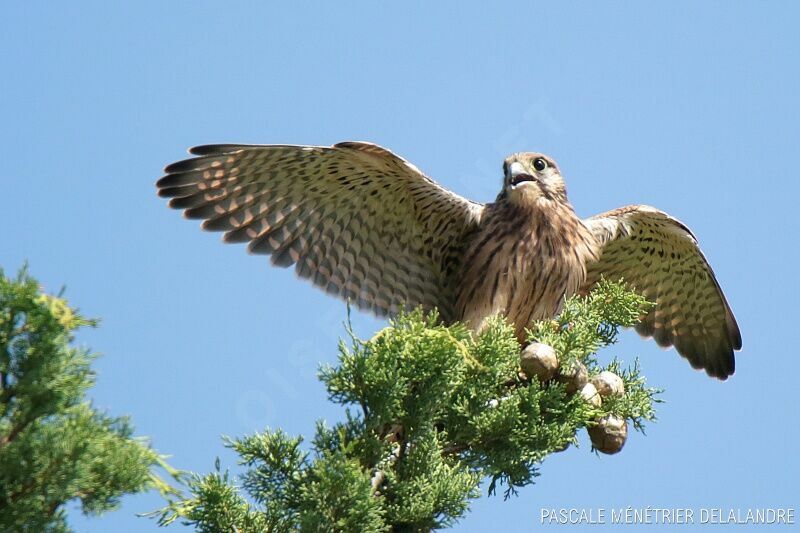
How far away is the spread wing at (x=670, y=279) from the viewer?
6047 mm

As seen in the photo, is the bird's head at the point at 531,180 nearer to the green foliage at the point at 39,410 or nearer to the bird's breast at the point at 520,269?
the bird's breast at the point at 520,269

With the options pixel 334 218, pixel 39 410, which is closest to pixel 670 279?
pixel 334 218

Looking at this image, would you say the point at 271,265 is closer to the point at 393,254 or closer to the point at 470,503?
the point at 393,254

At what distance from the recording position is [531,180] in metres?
5.79

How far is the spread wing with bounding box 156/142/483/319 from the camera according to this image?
18.5ft

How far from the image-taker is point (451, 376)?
3557mm

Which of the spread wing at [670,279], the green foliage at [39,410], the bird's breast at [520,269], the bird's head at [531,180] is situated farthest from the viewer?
the spread wing at [670,279]

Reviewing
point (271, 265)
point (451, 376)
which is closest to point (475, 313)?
point (271, 265)

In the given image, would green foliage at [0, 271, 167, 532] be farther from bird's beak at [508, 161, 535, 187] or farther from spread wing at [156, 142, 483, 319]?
bird's beak at [508, 161, 535, 187]

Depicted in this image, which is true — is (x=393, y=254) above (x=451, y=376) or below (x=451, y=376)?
above

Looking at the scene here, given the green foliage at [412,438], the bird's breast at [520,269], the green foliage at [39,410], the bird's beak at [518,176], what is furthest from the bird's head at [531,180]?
the green foliage at [39,410]

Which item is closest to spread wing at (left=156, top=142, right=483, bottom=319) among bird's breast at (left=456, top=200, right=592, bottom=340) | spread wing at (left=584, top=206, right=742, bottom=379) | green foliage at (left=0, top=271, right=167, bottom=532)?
bird's breast at (left=456, top=200, right=592, bottom=340)

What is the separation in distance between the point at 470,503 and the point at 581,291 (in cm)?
277

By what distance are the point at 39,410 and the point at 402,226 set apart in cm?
351
